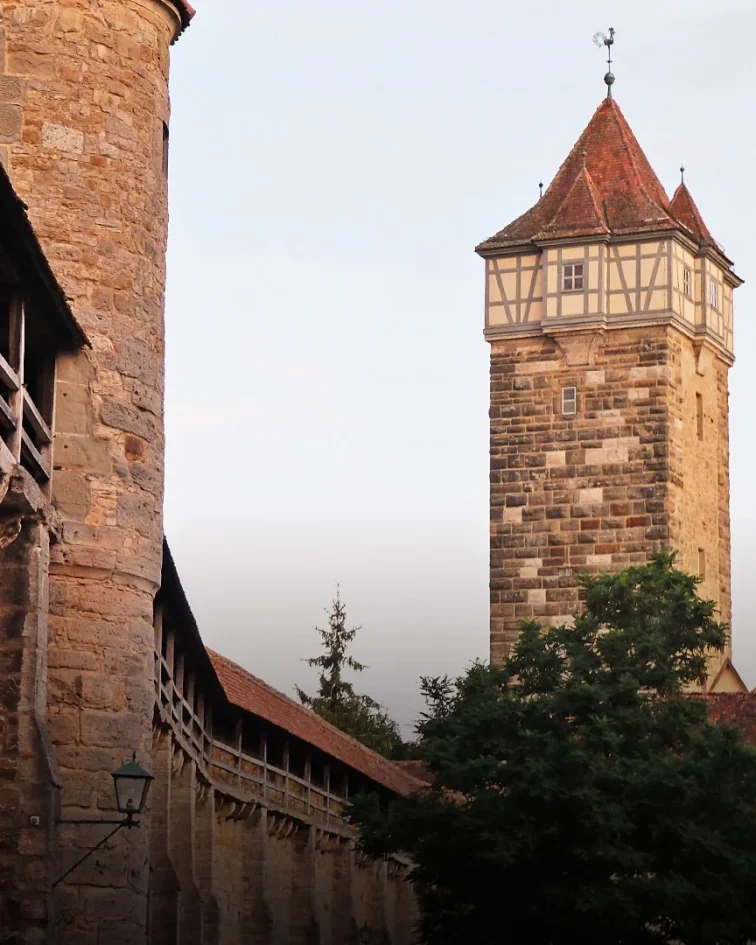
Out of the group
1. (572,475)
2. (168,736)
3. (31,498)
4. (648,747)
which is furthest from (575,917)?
(572,475)

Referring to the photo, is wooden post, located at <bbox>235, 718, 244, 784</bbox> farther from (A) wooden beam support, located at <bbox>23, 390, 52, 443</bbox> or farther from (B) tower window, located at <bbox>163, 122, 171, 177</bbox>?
(A) wooden beam support, located at <bbox>23, 390, 52, 443</bbox>

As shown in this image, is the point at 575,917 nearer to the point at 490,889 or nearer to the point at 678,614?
the point at 490,889

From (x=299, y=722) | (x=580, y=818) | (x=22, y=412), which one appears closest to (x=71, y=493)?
(x=22, y=412)

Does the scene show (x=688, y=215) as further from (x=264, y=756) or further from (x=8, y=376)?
(x=8, y=376)

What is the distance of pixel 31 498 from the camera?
636 inches

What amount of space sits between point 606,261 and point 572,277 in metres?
0.65

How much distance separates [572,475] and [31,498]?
81.0ft

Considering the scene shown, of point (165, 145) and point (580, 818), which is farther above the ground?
point (165, 145)

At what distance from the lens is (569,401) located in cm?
4053

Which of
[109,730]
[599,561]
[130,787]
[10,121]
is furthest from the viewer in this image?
[599,561]

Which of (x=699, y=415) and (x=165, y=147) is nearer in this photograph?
(x=165, y=147)

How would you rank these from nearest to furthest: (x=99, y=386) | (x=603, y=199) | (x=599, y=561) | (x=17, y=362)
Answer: (x=17, y=362) → (x=99, y=386) → (x=599, y=561) → (x=603, y=199)

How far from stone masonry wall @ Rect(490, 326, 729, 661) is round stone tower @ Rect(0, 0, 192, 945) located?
21626 millimetres

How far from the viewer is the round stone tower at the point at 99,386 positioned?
683 inches
